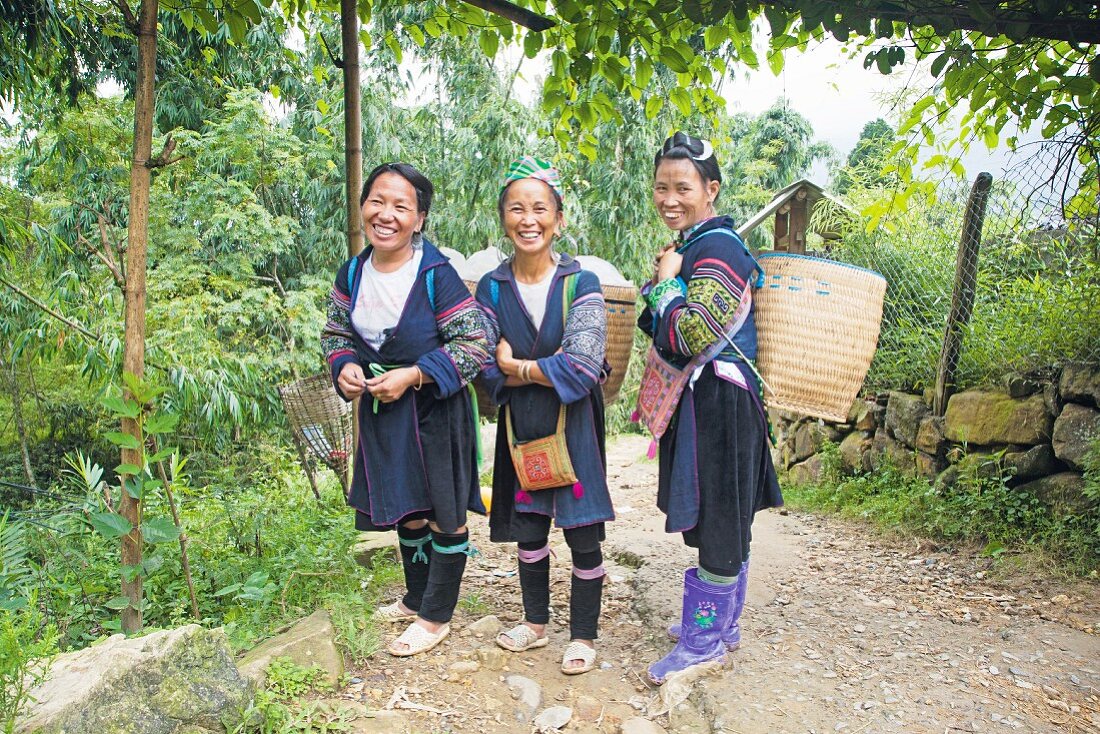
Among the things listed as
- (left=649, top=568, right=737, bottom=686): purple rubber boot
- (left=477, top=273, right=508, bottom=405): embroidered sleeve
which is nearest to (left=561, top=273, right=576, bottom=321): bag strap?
(left=477, top=273, right=508, bottom=405): embroidered sleeve

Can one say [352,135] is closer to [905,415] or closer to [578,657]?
[578,657]

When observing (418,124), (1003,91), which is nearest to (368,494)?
(1003,91)

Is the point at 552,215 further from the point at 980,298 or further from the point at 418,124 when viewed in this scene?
the point at 418,124

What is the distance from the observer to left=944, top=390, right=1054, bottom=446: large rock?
4.26 m

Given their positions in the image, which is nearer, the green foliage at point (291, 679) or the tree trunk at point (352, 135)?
the green foliage at point (291, 679)

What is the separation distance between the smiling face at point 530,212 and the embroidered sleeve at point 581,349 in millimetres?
207

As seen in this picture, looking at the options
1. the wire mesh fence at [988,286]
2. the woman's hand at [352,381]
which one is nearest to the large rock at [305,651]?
the woman's hand at [352,381]

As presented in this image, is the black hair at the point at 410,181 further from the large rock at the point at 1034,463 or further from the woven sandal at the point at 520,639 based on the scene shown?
the large rock at the point at 1034,463

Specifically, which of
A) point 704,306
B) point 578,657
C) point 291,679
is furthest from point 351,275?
point 578,657

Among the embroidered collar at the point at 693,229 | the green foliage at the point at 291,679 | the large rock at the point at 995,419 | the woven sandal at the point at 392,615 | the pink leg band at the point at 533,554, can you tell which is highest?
the embroidered collar at the point at 693,229

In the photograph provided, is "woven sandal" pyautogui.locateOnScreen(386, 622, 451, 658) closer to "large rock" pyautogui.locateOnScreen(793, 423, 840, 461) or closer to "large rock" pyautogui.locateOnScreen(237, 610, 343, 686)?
"large rock" pyautogui.locateOnScreen(237, 610, 343, 686)

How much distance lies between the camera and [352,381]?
270 centimetres

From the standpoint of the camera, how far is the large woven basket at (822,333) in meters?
2.60

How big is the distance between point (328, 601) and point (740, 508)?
5.35 ft
